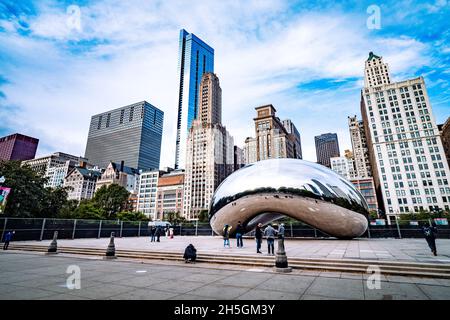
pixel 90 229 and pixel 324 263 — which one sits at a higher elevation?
pixel 90 229

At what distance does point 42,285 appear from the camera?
6.53 m

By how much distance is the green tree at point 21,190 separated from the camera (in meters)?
30.5

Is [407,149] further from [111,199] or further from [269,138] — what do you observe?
[111,199]

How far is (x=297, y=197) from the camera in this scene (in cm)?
1644

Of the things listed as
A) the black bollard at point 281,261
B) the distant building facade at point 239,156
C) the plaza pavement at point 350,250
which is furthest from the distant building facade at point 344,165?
the black bollard at point 281,261

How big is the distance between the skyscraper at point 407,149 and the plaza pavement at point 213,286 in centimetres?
9848

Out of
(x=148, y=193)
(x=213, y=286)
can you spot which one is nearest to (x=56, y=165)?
(x=148, y=193)

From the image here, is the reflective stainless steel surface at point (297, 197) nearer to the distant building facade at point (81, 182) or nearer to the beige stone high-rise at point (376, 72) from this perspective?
the beige stone high-rise at point (376, 72)

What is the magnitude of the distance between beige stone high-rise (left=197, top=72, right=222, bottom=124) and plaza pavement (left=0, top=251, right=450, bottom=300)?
538 feet

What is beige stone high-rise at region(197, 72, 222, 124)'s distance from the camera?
561 feet

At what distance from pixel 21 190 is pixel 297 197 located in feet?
117

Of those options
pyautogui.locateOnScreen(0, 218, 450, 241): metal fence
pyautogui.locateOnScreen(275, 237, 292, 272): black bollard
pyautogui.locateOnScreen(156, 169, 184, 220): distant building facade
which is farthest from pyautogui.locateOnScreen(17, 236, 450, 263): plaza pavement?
pyautogui.locateOnScreen(156, 169, 184, 220): distant building facade

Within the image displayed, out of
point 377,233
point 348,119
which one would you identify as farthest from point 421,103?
point 377,233
